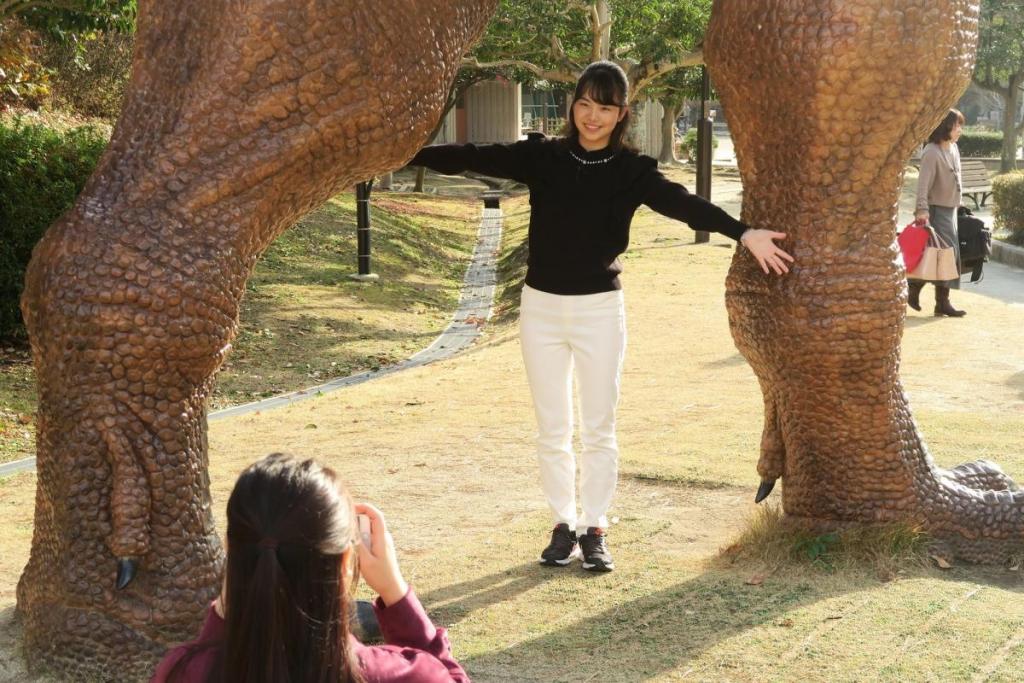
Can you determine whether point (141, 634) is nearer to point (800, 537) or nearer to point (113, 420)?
point (113, 420)

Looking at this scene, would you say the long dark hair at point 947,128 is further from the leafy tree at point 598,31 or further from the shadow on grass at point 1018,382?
the leafy tree at point 598,31

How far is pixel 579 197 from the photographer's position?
432 centimetres

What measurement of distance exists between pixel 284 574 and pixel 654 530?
130 inches

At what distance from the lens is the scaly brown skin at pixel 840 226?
12.4 ft

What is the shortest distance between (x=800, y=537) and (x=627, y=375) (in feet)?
14.0

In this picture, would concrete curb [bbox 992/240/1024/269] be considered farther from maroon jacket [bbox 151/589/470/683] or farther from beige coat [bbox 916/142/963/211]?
maroon jacket [bbox 151/589/470/683]

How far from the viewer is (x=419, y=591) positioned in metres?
4.26

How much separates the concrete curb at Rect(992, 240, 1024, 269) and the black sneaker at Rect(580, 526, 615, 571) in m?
12.4

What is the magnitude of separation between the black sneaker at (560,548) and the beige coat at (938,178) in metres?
6.77

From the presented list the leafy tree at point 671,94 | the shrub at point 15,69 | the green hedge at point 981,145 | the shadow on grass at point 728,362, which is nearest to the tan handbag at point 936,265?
the shadow on grass at point 728,362

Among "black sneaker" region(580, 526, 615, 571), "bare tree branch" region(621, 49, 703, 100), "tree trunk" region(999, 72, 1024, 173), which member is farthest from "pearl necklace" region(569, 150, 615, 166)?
"tree trunk" region(999, 72, 1024, 173)

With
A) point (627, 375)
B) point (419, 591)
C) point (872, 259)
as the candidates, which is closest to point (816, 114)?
point (872, 259)

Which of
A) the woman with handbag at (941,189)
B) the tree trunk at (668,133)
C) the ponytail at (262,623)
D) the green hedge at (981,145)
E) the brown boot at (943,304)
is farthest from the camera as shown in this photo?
the green hedge at (981,145)

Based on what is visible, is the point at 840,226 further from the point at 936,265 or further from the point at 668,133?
the point at 668,133
